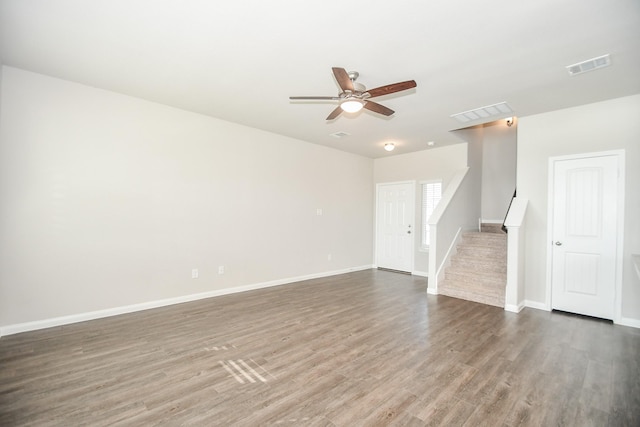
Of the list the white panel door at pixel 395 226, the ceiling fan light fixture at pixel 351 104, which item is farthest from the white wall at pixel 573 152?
the ceiling fan light fixture at pixel 351 104

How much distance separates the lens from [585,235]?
3973 millimetres

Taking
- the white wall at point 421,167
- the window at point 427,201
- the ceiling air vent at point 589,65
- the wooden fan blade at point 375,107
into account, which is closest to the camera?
the ceiling air vent at point 589,65

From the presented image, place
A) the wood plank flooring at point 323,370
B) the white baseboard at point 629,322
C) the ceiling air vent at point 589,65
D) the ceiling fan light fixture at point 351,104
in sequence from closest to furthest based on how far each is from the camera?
the wood plank flooring at point 323,370
the ceiling air vent at point 589,65
the ceiling fan light fixture at point 351,104
the white baseboard at point 629,322

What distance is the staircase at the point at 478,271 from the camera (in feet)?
15.1

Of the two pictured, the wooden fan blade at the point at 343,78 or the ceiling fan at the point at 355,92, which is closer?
the wooden fan blade at the point at 343,78

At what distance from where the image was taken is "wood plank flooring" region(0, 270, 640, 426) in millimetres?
1967

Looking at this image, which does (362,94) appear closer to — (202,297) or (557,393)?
(557,393)

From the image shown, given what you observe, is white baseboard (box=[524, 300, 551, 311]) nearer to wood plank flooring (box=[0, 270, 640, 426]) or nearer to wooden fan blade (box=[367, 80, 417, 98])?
wood plank flooring (box=[0, 270, 640, 426])

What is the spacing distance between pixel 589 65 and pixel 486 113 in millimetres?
1386

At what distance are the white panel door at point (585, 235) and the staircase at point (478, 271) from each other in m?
0.74

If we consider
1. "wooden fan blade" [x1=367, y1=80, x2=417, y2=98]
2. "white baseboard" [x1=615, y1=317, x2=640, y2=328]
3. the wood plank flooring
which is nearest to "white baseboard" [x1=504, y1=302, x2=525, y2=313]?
the wood plank flooring

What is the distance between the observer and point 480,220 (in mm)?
6641

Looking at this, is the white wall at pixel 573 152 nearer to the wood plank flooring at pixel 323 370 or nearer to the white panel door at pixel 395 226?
the wood plank flooring at pixel 323 370

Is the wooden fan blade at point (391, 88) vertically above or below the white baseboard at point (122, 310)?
above
